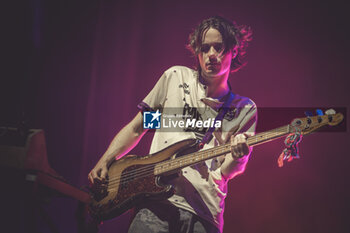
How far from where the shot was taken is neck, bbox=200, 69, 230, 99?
2188 mm

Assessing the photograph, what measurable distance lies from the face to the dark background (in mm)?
469

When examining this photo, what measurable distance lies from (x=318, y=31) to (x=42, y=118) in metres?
2.65

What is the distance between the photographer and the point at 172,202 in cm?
181

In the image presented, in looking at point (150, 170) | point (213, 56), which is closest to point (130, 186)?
point (150, 170)

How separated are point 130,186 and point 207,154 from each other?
1.73 feet

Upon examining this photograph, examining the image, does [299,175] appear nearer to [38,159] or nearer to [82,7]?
[38,159]

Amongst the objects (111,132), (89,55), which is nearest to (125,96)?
(111,132)

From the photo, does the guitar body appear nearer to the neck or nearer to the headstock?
the neck

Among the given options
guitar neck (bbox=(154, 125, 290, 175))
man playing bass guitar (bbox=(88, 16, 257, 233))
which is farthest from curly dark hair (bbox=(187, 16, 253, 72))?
guitar neck (bbox=(154, 125, 290, 175))

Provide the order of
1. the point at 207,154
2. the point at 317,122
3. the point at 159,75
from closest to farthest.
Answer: the point at 317,122 < the point at 207,154 < the point at 159,75

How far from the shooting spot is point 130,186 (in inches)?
75.3

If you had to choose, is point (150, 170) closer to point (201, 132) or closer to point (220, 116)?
point (201, 132)

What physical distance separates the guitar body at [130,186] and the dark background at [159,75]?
83 centimetres

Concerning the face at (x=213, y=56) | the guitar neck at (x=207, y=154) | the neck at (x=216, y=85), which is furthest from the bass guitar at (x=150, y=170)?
the face at (x=213, y=56)
